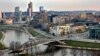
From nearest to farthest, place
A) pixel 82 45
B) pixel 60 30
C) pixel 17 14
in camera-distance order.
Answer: pixel 82 45 → pixel 60 30 → pixel 17 14

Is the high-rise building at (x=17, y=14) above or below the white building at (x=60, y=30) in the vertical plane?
below

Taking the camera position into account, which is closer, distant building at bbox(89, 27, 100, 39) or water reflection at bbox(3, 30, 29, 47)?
water reflection at bbox(3, 30, 29, 47)

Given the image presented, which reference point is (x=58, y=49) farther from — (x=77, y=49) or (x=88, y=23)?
Answer: (x=88, y=23)

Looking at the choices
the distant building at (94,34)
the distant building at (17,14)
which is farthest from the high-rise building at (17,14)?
the distant building at (94,34)

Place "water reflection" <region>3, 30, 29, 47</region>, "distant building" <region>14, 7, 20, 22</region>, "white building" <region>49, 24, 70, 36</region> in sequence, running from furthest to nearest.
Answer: "distant building" <region>14, 7, 20, 22</region>
"white building" <region>49, 24, 70, 36</region>
"water reflection" <region>3, 30, 29, 47</region>

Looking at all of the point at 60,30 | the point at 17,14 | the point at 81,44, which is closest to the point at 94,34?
the point at 81,44

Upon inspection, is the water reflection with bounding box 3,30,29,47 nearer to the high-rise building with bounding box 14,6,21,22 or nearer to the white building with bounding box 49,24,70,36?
the white building with bounding box 49,24,70,36

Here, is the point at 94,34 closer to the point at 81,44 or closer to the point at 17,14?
the point at 81,44

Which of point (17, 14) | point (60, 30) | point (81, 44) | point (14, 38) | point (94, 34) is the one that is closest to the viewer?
point (81, 44)

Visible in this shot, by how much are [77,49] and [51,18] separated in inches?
888

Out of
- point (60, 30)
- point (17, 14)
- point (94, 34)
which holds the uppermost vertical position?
point (94, 34)

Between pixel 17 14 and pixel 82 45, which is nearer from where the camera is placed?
pixel 82 45

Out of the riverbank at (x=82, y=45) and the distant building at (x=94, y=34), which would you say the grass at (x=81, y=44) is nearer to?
the riverbank at (x=82, y=45)

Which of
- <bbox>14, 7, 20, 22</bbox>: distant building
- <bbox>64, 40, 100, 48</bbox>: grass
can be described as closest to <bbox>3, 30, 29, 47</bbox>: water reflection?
<bbox>64, 40, 100, 48</bbox>: grass
